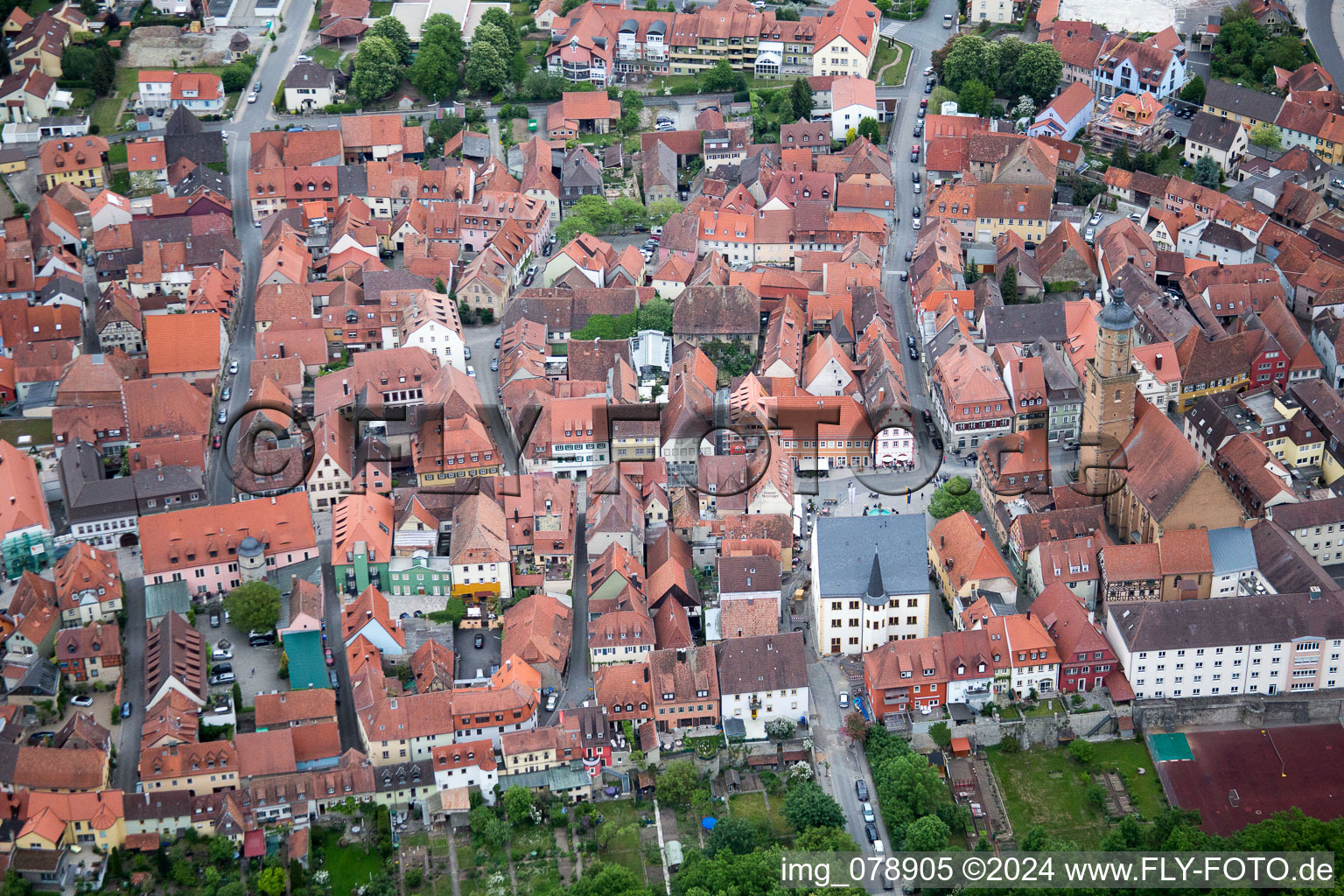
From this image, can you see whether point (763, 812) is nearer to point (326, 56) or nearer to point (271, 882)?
point (271, 882)

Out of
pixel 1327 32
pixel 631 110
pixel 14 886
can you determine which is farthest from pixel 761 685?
pixel 1327 32

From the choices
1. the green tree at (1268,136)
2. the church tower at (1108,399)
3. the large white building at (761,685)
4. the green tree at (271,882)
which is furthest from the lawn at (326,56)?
the green tree at (271,882)

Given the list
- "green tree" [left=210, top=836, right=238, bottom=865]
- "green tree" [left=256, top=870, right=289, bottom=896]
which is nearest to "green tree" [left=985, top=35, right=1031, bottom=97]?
"green tree" [left=210, top=836, right=238, bottom=865]

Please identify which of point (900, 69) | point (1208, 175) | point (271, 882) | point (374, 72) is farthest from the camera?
point (900, 69)

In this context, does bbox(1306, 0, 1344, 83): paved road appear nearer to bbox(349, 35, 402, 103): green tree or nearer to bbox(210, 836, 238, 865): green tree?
bbox(349, 35, 402, 103): green tree

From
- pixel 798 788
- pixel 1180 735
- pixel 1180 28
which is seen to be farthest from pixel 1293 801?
pixel 1180 28
